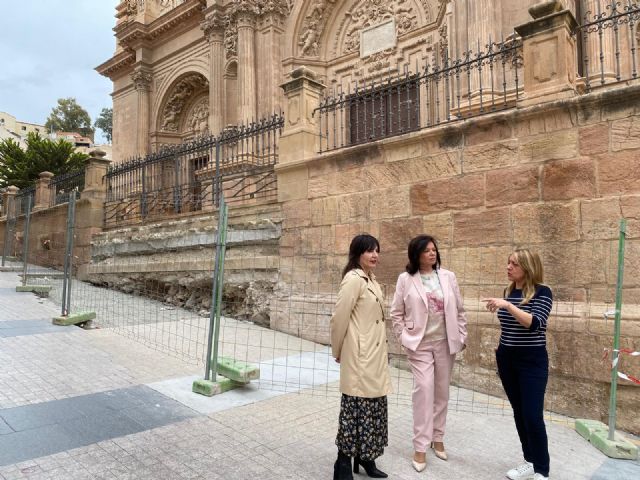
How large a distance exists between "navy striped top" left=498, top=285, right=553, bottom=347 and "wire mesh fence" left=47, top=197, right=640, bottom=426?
1.86 metres

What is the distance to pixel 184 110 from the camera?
20.9 meters

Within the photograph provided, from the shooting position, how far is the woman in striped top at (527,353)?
2932 mm

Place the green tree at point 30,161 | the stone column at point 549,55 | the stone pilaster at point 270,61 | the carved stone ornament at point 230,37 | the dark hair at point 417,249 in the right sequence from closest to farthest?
the dark hair at point 417,249
the stone column at point 549,55
the stone pilaster at point 270,61
the carved stone ornament at point 230,37
the green tree at point 30,161

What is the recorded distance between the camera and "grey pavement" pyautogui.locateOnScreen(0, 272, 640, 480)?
3.13 meters

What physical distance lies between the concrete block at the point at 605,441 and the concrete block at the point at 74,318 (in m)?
7.16

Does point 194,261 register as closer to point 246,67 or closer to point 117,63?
point 246,67

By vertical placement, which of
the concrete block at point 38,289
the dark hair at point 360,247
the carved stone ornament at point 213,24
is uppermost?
the carved stone ornament at point 213,24

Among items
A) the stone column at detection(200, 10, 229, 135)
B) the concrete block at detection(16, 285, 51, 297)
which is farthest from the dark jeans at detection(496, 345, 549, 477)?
the stone column at detection(200, 10, 229, 135)

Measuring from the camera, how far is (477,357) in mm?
5188

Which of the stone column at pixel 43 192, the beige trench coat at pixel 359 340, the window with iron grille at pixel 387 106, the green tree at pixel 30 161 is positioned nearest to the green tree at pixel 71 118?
the green tree at pixel 30 161

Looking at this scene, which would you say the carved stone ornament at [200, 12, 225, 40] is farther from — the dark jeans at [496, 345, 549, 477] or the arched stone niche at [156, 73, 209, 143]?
the dark jeans at [496, 345, 549, 477]

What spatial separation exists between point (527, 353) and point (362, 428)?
1190mm

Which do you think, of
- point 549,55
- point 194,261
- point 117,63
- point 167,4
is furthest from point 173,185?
point 117,63

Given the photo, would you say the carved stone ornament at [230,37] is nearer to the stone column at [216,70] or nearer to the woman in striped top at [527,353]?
the stone column at [216,70]
